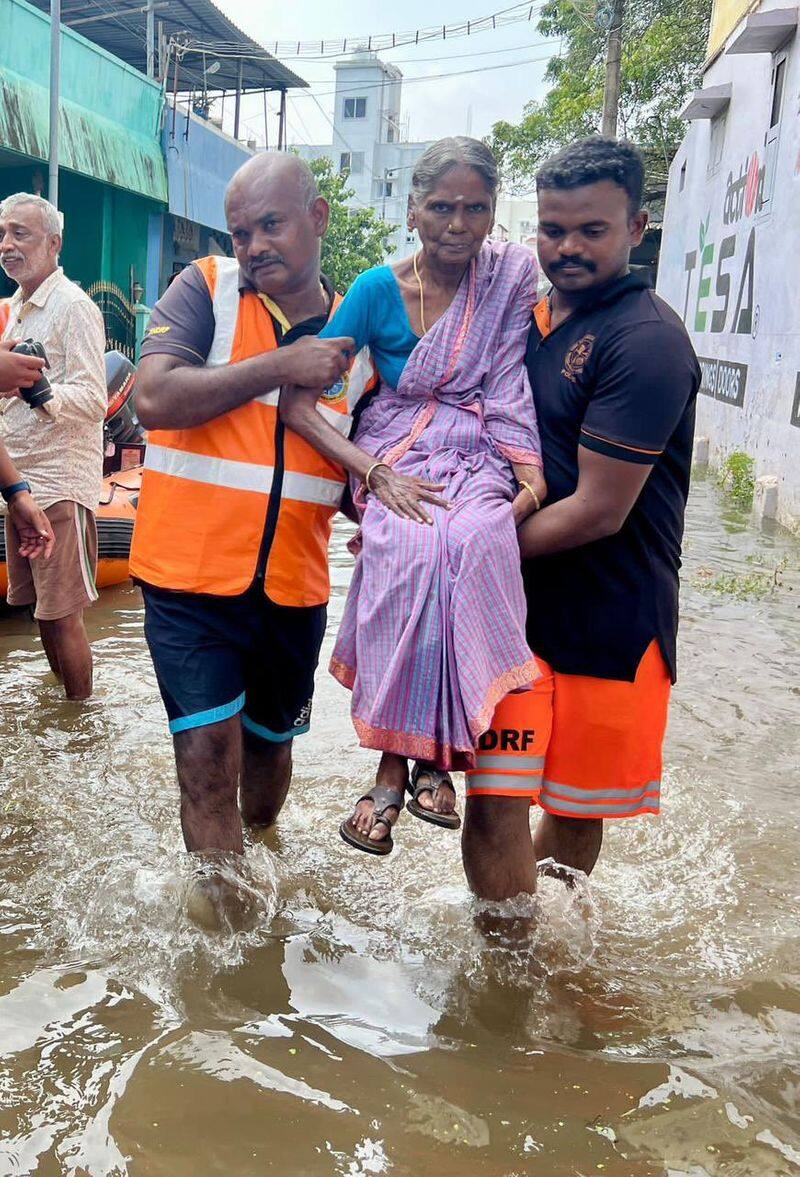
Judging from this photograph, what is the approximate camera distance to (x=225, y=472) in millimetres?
2961

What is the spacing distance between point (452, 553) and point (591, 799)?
0.81 m

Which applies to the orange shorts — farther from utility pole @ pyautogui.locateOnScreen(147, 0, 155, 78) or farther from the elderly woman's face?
utility pole @ pyautogui.locateOnScreen(147, 0, 155, 78)

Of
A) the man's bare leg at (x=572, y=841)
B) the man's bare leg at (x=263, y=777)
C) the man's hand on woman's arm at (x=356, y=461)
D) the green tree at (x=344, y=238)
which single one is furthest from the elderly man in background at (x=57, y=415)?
the green tree at (x=344, y=238)

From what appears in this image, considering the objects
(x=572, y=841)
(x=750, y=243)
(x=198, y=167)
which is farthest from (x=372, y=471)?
(x=198, y=167)

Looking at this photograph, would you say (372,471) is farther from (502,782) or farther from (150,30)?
(150,30)

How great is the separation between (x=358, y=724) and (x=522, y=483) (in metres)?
0.70

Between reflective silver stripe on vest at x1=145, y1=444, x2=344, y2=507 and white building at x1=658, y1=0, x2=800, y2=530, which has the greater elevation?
white building at x1=658, y1=0, x2=800, y2=530

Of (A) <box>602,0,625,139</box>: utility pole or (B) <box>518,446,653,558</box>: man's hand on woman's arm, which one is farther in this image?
(A) <box>602,0,625,139</box>: utility pole

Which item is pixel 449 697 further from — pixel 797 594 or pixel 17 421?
pixel 797 594

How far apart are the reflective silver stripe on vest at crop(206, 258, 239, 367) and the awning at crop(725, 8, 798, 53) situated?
34.7 feet

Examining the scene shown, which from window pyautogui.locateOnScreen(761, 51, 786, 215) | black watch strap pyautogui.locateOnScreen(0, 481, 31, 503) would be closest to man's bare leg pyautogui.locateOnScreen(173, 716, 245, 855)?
black watch strap pyautogui.locateOnScreen(0, 481, 31, 503)

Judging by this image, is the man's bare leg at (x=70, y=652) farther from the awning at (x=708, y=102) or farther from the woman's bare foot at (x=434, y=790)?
the awning at (x=708, y=102)

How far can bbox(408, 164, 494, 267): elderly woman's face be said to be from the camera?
2.74 metres

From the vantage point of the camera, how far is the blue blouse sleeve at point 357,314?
2.86 m
